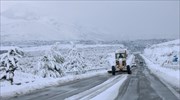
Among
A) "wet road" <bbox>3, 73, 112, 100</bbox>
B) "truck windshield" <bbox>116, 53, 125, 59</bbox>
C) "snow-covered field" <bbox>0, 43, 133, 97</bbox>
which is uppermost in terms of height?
"truck windshield" <bbox>116, 53, 125, 59</bbox>

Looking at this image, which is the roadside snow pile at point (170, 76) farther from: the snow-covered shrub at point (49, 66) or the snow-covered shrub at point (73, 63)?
the snow-covered shrub at point (73, 63)

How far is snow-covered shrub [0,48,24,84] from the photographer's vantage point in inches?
869

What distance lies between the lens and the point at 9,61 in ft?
72.7

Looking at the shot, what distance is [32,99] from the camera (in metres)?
16.4

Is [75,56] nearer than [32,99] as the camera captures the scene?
No

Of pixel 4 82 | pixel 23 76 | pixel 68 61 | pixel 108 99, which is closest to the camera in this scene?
pixel 108 99

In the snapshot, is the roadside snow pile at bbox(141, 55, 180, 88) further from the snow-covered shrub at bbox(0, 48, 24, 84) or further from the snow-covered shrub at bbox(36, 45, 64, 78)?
the snow-covered shrub at bbox(36, 45, 64, 78)

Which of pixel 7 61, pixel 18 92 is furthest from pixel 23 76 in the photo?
pixel 18 92

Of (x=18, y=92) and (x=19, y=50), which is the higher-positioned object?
(x=19, y=50)

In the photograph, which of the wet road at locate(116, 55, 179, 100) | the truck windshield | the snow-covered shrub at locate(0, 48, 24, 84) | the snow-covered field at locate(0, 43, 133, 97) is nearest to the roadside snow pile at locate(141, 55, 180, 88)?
the wet road at locate(116, 55, 179, 100)

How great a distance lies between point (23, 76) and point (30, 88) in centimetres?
1594

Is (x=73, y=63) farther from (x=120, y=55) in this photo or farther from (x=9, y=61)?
(x=9, y=61)

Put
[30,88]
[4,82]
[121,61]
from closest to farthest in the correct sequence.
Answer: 1. [30,88]
2. [4,82]
3. [121,61]

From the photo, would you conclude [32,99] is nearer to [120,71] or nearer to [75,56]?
[120,71]
